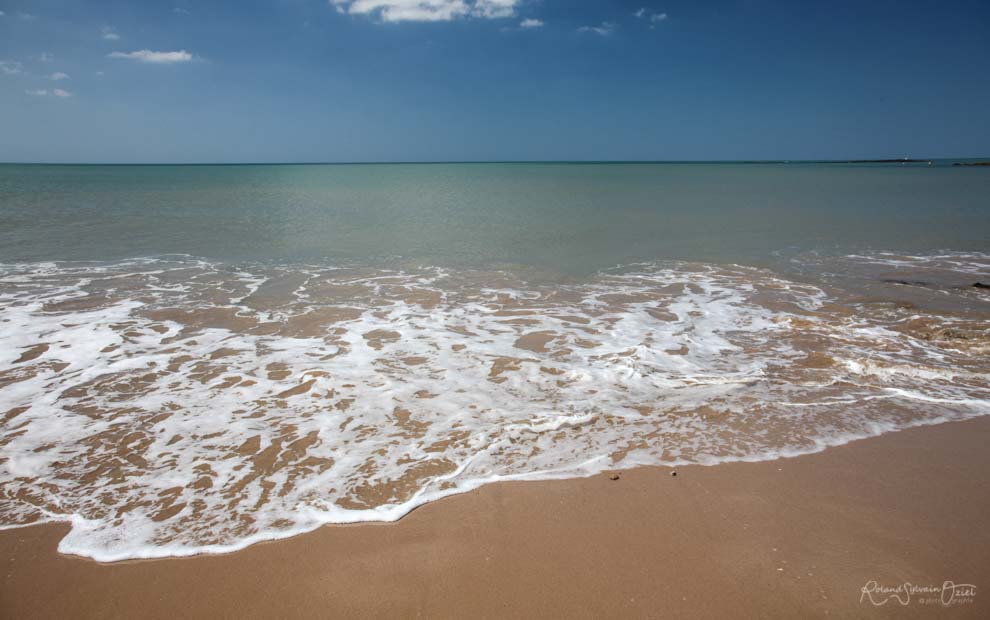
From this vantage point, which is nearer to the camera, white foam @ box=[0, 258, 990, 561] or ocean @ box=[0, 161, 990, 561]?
white foam @ box=[0, 258, 990, 561]

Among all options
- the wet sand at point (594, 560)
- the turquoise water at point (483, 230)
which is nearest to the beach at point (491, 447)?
the wet sand at point (594, 560)

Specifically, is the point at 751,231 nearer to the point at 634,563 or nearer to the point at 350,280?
the point at 350,280

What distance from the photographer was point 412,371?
17.9 feet

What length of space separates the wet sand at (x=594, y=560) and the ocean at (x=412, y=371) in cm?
21

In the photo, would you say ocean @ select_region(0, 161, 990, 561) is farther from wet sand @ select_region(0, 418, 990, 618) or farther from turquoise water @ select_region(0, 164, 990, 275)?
turquoise water @ select_region(0, 164, 990, 275)

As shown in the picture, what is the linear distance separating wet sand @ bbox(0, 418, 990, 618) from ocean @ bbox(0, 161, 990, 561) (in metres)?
0.21

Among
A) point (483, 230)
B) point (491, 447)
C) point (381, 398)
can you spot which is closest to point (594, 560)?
point (491, 447)

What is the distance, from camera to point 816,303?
811cm

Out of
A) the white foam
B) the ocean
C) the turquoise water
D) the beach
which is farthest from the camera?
the turquoise water

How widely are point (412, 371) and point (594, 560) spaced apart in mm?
3090

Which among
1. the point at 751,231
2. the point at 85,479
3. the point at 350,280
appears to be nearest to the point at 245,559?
the point at 85,479

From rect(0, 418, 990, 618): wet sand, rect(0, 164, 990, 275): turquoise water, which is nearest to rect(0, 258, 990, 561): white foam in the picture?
rect(0, 418, 990, 618): wet sand

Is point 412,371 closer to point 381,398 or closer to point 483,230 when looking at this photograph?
point 381,398

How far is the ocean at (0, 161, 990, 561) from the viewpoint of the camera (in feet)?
11.6
